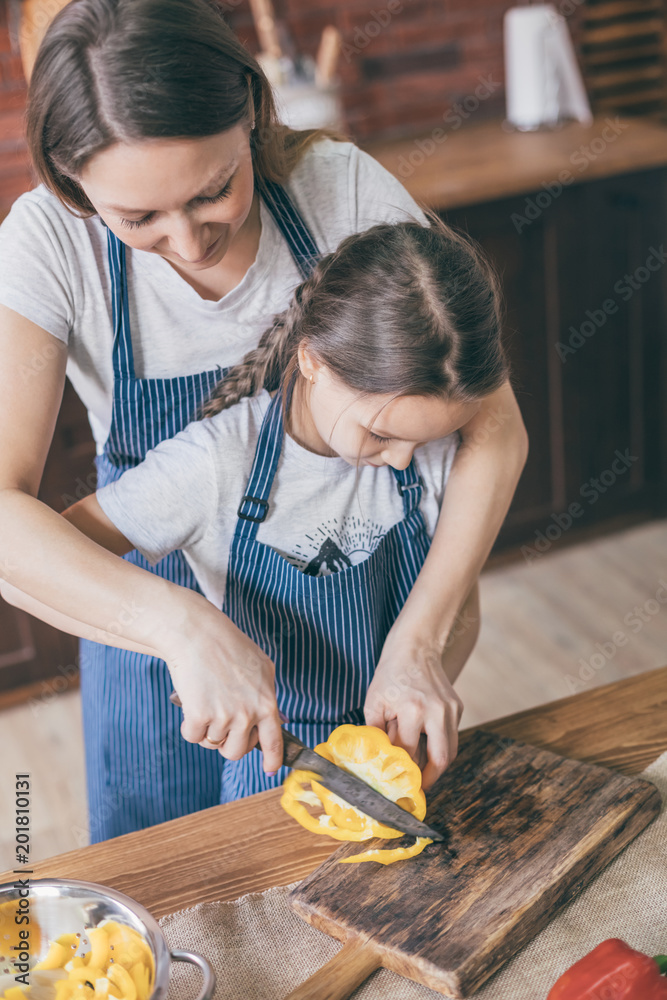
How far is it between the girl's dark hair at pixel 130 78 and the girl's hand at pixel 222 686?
0.41m

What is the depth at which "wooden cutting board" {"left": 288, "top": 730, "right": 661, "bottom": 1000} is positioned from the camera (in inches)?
30.1

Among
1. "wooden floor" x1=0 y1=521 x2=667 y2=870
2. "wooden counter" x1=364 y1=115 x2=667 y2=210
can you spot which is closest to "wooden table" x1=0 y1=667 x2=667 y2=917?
"wooden floor" x1=0 y1=521 x2=667 y2=870

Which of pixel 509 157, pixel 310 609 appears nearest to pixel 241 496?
pixel 310 609

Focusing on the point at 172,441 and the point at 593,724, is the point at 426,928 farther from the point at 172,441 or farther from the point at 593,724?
the point at 172,441

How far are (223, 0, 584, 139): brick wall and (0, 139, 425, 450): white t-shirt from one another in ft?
5.84

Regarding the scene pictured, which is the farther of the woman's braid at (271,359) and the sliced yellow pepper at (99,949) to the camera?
the woman's braid at (271,359)

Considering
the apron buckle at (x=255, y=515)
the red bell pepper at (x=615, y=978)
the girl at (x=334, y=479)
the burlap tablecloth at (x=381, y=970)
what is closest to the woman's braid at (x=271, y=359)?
the girl at (x=334, y=479)

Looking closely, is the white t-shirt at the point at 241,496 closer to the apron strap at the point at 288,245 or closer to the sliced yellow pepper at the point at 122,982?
the apron strap at the point at 288,245

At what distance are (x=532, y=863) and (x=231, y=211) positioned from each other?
2.08ft

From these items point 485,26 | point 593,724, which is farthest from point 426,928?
point 485,26

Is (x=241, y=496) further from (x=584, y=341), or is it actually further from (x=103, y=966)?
(x=584, y=341)

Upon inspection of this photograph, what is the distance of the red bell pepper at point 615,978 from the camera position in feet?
2.28

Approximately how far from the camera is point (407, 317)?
3.11ft

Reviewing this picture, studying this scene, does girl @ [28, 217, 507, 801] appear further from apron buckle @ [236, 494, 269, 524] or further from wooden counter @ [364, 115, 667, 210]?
wooden counter @ [364, 115, 667, 210]
